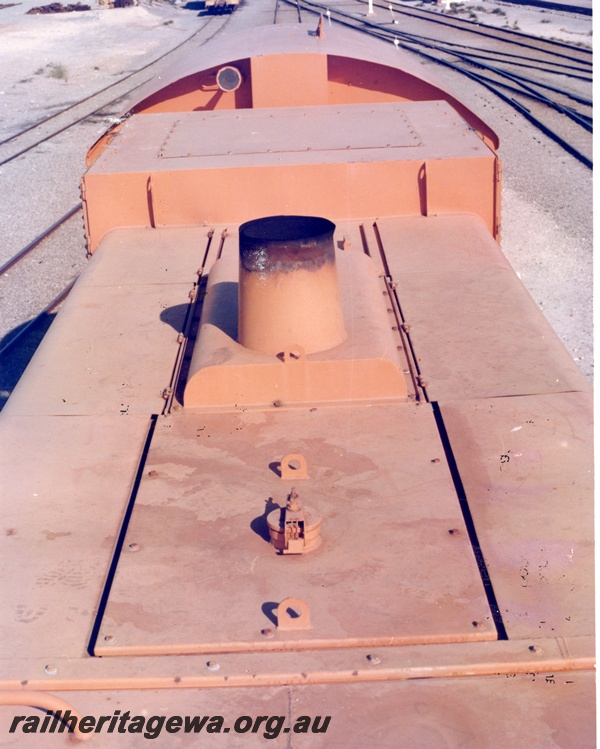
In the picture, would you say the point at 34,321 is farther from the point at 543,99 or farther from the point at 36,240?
the point at 543,99

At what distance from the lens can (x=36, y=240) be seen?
39.3 ft

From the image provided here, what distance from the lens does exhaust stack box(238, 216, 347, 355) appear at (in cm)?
427

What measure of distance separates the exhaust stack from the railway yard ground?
179 inches

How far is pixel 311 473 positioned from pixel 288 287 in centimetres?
95

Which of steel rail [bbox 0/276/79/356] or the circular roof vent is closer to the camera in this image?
the circular roof vent

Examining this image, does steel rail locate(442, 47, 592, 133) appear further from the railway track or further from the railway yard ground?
the railway track

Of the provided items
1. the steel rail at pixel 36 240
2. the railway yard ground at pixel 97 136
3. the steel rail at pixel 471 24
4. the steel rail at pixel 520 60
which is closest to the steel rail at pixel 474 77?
the railway yard ground at pixel 97 136

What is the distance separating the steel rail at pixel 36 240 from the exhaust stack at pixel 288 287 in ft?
24.1

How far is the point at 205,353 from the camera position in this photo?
15.0 feet

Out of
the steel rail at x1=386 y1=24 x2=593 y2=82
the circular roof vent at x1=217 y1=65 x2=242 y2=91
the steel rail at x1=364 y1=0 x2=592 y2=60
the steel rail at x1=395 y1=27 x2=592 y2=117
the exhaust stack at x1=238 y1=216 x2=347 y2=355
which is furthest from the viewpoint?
the steel rail at x1=364 y1=0 x2=592 y2=60

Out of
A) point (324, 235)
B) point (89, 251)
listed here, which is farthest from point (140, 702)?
point (89, 251)

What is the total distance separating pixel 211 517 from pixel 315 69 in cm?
646

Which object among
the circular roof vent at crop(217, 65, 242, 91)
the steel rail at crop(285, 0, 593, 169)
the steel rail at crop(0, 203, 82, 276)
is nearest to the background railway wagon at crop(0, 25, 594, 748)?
the circular roof vent at crop(217, 65, 242, 91)

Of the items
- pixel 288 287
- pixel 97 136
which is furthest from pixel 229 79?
pixel 97 136
